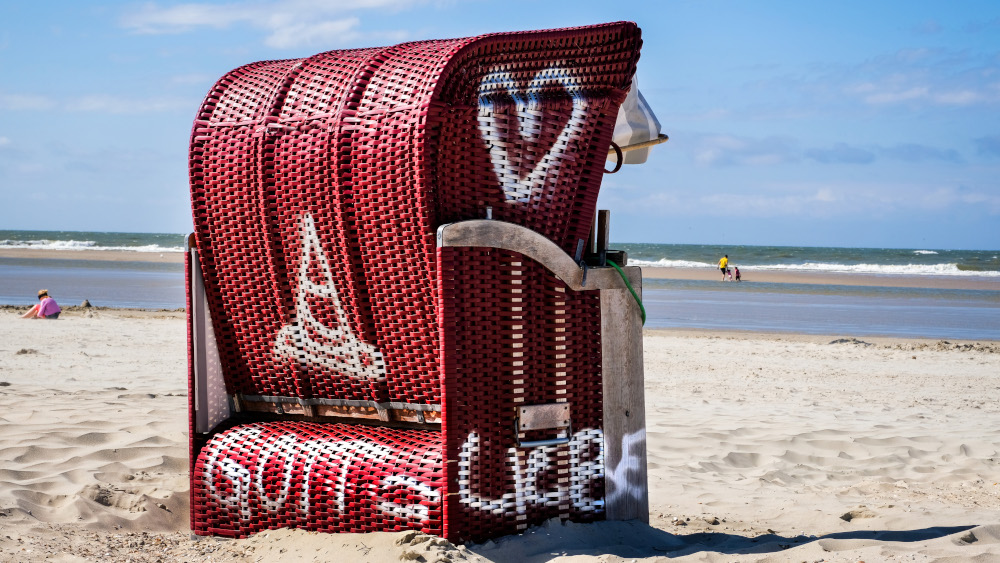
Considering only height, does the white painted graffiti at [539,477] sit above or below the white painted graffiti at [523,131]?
below

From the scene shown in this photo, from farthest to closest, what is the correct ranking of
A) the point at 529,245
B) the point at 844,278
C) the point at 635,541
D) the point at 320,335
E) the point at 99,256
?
the point at 99,256, the point at 844,278, the point at 320,335, the point at 635,541, the point at 529,245

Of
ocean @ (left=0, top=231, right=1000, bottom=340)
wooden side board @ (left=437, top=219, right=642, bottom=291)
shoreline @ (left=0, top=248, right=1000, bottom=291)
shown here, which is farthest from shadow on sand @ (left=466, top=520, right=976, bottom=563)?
shoreline @ (left=0, top=248, right=1000, bottom=291)

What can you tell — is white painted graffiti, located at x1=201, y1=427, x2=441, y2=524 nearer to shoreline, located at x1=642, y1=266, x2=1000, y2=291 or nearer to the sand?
the sand

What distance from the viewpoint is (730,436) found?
6.70 metres

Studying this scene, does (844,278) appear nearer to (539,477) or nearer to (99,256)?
(539,477)

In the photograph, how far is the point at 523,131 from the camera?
3.49 meters

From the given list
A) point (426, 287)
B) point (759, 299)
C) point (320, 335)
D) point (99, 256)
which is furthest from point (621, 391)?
point (99, 256)

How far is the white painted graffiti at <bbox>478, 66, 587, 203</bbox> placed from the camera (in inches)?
136

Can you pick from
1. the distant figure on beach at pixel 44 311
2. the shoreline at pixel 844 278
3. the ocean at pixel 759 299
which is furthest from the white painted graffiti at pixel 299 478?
the shoreline at pixel 844 278

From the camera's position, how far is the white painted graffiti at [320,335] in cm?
369

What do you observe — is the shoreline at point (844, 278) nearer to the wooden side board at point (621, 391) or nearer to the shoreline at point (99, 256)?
the shoreline at point (99, 256)

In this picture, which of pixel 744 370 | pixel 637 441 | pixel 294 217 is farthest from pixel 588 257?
pixel 744 370

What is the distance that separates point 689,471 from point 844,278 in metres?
37.3

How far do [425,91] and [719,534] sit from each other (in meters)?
2.56
